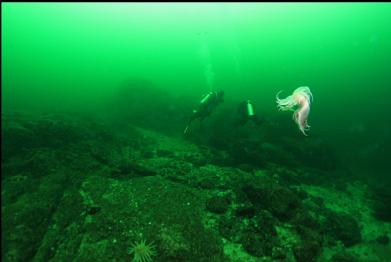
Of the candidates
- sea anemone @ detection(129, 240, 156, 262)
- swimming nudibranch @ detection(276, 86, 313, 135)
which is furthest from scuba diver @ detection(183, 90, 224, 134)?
sea anemone @ detection(129, 240, 156, 262)

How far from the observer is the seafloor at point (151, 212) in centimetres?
489

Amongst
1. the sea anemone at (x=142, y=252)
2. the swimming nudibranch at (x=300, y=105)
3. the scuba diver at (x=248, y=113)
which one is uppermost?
the scuba diver at (x=248, y=113)

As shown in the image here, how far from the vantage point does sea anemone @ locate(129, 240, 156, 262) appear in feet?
15.6

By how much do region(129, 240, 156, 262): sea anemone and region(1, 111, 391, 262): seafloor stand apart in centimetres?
5

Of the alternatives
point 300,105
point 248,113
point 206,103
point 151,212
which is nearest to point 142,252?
point 151,212

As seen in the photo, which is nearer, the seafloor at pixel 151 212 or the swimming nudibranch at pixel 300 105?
the seafloor at pixel 151 212

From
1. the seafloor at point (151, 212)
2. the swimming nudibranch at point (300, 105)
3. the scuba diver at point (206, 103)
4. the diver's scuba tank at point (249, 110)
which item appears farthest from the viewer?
the scuba diver at point (206, 103)

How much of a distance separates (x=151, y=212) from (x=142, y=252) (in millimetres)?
1088

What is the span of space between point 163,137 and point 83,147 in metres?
6.22

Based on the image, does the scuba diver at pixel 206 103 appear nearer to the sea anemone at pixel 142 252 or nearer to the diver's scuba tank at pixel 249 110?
the diver's scuba tank at pixel 249 110

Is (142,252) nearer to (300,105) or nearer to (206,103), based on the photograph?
(300,105)

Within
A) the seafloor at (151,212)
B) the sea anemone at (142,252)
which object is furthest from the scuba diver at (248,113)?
the sea anemone at (142,252)

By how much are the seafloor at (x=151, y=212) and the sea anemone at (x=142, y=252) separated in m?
0.05

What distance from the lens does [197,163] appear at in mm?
10195
